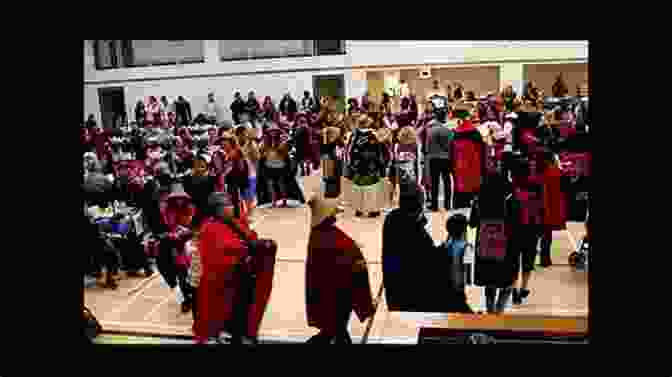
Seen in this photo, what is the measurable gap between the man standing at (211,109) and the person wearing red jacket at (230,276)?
1.66 meters

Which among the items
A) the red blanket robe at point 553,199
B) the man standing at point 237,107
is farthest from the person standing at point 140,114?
the red blanket robe at point 553,199

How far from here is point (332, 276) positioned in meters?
4.91

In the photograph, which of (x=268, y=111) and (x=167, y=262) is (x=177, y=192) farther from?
(x=268, y=111)

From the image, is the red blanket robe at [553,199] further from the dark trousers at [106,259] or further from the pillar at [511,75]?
the dark trousers at [106,259]

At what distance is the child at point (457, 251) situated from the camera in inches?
193

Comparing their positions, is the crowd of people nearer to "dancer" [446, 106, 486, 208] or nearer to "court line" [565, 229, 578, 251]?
Result: "dancer" [446, 106, 486, 208]

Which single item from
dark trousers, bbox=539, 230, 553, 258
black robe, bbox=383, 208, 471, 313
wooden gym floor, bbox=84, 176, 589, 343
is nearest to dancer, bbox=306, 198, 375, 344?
wooden gym floor, bbox=84, 176, 589, 343

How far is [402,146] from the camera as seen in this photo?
831 cm

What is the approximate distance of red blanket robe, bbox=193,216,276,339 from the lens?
491 centimetres

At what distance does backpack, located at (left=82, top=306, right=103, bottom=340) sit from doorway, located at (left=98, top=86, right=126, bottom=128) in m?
2.34

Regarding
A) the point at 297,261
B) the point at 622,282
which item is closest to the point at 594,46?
the point at 622,282

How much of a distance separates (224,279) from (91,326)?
1.57 m

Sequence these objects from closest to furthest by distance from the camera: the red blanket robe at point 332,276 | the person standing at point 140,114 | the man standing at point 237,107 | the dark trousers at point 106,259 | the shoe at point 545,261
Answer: the red blanket robe at point 332,276 < the dark trousers at point 106,259 < the shoe at point 545,261 < the person standing at point 140,114 < the man standing at point 237,107
